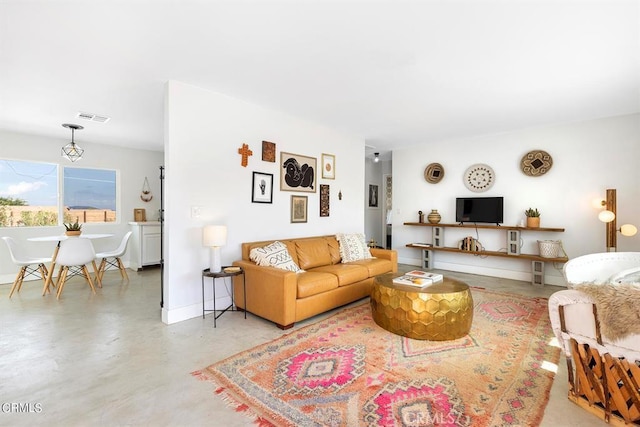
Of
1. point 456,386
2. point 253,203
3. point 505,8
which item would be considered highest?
point 505,8

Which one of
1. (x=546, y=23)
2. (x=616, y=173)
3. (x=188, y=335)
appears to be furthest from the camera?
(x=616, y=173)

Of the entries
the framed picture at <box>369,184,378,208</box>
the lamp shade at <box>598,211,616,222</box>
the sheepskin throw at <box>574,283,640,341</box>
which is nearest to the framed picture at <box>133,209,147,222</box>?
the framed picture at <box>369,184,378,208</box>

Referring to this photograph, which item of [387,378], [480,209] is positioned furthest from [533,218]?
[387,378]

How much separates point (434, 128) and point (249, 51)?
3.52 meters

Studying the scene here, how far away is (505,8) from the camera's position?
6.59ft

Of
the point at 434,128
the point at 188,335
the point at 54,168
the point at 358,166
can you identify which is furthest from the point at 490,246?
the point at 54,168

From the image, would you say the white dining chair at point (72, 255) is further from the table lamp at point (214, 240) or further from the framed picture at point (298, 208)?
the framed picture at point (298, 208)

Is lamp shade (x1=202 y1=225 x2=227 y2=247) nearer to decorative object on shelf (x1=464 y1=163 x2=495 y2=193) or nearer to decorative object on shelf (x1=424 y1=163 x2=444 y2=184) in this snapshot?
decorative object on shelf (x1=424 y1=163 x2=444 y2=184)

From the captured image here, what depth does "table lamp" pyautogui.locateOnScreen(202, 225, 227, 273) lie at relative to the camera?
10.3 feet

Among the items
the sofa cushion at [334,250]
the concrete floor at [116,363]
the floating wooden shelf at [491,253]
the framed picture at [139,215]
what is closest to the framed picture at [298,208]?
the sofa cushion at [334,250]

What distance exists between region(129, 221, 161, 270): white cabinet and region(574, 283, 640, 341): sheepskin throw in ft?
21.4

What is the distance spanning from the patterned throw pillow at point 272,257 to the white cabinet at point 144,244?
356 centimetres

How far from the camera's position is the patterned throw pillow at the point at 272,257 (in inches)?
132

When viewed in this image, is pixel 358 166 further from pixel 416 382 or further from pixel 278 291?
pixel 416 382
